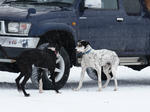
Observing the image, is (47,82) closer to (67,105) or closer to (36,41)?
(36,41)

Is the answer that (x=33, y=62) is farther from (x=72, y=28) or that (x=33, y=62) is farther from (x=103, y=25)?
(x=103, y=25)

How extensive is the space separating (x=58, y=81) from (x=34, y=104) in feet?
6.54

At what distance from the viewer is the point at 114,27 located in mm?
12266

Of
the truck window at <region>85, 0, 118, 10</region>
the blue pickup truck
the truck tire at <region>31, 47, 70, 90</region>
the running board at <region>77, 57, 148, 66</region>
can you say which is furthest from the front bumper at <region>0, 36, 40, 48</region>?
the running board at <region>77, 57, 148, 66</region>

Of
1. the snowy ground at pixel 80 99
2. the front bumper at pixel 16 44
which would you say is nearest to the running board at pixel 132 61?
the snowy ground at pixel 80 99

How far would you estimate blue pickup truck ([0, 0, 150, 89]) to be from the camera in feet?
36.7

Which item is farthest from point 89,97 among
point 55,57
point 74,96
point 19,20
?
point 19,20

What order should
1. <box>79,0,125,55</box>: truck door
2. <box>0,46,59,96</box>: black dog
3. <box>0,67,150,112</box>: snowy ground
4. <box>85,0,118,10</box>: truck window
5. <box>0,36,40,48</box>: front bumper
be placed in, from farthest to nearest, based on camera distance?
<box>79,0,125,55</box>: truck door → <box>85,0,118,10</box>: truck window → <box>0,36,40,48</box>: front bumper → <box>0,46,59,96</box>: black dog → <box>0,67,150,112</box>: snowy ground

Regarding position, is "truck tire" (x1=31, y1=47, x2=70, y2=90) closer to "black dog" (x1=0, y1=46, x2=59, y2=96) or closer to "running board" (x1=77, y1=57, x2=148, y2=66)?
"black dog" (x1=0, y1=46, x2=59, y2=96)

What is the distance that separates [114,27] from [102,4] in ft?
1.59

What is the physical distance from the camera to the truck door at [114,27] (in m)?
11.9

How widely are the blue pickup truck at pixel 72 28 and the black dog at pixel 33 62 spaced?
11.2 inches

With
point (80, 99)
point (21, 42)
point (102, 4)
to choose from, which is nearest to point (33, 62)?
point (21, 42)

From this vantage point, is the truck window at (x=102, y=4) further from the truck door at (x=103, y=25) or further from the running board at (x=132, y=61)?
the running board at (x=132, y=61)
